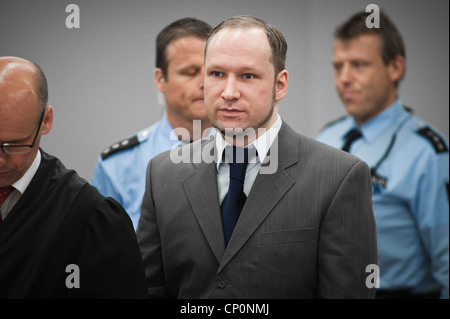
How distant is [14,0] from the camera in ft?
8.05

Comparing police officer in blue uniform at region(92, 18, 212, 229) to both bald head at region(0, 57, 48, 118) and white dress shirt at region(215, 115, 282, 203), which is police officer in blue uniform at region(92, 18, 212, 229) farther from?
bald head at region(0, 57, 48, 118)

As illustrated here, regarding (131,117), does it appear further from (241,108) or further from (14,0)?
(241,108)

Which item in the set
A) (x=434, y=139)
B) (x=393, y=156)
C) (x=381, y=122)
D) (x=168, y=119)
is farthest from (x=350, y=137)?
(x=168, y=119)

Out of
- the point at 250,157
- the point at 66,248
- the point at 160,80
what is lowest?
the point at 66,248

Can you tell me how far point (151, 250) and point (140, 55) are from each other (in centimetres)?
147

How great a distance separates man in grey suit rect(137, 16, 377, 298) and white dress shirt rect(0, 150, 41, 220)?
357 millimetres

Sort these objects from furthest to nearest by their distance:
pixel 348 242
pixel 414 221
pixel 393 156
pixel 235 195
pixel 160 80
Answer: pixel 393 156
pixel 414 221
pixel 160 80
pixel 235 195
pixel 348 242

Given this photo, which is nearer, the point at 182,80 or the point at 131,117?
the point at 182,80

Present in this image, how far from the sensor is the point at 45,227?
4.72ft

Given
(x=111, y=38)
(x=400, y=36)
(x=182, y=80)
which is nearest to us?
(x=182, y=80)

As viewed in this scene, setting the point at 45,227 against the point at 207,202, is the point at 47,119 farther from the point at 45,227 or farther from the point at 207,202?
the point at 207,202

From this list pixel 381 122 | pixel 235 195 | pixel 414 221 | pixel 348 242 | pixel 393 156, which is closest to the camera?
pixel 348 242

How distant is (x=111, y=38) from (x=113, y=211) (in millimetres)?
1481

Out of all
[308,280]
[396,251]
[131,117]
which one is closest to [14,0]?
[131,117]
